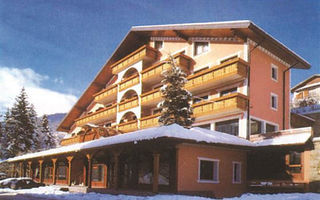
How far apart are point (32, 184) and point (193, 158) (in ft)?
60.8

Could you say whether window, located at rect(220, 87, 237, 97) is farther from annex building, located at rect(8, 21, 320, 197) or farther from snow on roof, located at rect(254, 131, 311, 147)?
snow on roof, located at rect(254, 131, 311, 147)

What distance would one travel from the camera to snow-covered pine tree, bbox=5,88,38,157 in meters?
51.3

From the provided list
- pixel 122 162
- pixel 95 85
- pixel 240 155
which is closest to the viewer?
pixel 240 155

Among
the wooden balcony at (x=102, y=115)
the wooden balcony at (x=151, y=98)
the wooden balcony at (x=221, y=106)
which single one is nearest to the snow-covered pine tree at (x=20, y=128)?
the wooden balcony at (x=102, y=115)

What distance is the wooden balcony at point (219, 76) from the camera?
26203 mm

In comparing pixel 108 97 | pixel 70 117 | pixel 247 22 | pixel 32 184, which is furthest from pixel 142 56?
pixel 70 117

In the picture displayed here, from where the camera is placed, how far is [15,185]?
31062 millimetres

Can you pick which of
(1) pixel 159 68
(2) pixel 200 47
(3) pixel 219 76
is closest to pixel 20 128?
(1) pixel 159 68

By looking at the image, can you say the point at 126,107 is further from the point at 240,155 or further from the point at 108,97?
the point at 240,155

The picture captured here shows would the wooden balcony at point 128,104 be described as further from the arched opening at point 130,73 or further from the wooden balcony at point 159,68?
the arched opening at point 130,73

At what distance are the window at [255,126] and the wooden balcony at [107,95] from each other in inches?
755

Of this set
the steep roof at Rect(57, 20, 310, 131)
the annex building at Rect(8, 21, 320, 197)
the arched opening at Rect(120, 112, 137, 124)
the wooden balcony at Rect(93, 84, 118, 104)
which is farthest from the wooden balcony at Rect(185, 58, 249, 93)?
the wooden balcony at Rect(93, 84, 118, 104)

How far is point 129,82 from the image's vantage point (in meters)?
38.8

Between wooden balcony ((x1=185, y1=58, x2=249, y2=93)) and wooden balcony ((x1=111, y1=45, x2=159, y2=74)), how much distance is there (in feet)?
25.6
